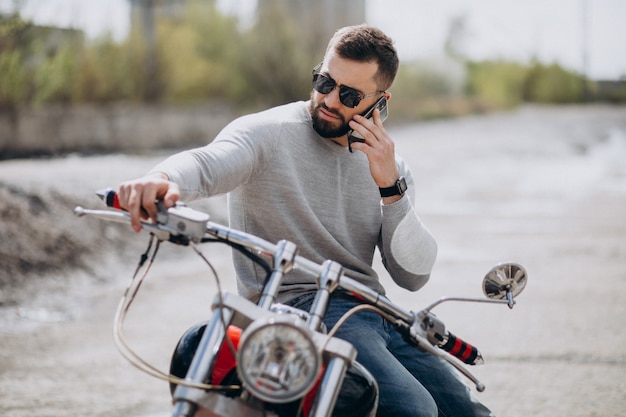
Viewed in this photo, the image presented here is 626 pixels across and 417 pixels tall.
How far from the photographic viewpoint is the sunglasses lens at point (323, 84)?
288 cm

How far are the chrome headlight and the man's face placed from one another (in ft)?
4.24

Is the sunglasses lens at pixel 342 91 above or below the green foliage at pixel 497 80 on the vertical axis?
above

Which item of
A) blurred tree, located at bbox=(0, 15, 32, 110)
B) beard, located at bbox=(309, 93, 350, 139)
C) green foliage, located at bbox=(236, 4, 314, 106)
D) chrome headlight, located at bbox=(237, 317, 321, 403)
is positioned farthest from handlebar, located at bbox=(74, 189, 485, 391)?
green foliage, located at bbox=(236, 4, 314, 106)

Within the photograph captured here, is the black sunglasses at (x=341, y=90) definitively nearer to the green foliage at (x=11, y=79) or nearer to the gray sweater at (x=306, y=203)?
the gray sweater at (x=306, y=203)

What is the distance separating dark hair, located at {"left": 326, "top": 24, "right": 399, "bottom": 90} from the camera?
9.46 ft

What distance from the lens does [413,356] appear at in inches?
113

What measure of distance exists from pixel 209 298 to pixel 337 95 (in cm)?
464

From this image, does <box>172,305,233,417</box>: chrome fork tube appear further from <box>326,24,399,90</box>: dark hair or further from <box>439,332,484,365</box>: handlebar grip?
<box>326,24,399,90</box>: dark hair

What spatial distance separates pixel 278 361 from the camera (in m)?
1.75

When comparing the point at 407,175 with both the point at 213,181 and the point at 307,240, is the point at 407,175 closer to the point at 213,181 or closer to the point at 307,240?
the point at 307,240

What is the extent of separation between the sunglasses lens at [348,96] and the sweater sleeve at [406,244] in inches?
14.8

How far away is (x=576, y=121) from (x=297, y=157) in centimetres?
3781

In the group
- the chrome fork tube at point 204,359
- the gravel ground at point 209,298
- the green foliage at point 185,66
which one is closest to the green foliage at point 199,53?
the green foliage at point 185,66

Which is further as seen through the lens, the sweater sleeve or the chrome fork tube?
the sweater sleeve
